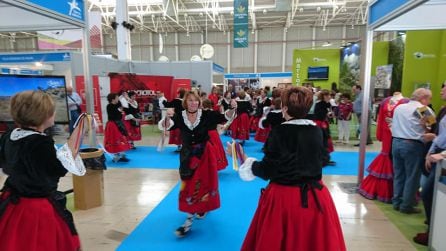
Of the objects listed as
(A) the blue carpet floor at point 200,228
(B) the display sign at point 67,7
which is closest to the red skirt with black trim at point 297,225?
(A) the blue carpet floor at point 200,228

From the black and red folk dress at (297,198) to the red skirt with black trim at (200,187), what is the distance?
1.32m

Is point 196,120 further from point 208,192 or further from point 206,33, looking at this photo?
point 206,33

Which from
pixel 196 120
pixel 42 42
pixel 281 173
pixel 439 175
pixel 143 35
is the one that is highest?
pixel 143 35

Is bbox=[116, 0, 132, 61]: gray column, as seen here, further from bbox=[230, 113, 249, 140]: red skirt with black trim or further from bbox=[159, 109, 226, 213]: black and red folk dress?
bbox=[159, 109, 226, 213]: black and red folk dress

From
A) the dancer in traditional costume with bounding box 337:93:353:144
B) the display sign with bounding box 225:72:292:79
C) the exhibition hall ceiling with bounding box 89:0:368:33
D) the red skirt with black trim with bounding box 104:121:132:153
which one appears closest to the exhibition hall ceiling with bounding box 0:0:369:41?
the exhibition hall ceiling with bounding box 89:0:368:33

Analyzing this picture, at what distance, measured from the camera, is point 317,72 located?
12.9 meters

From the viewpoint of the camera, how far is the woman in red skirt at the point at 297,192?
6.13 ft

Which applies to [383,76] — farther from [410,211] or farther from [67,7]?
[67,7]

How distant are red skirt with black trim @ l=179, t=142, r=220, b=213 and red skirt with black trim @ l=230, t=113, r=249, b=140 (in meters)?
4.95

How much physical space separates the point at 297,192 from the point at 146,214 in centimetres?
253

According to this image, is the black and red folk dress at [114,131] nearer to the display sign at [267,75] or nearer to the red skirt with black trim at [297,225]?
the red skirt with black trim at [297,225]

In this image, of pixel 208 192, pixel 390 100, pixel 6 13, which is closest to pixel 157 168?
pixel 208 192

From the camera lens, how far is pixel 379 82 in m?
10.0

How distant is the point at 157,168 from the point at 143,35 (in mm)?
21490
